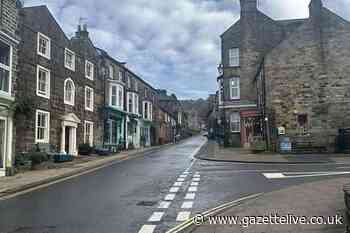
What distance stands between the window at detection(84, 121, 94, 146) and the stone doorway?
2.18m

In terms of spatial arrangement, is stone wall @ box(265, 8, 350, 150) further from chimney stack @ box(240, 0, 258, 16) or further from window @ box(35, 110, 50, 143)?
window @ box(35, 110, 50, 143)

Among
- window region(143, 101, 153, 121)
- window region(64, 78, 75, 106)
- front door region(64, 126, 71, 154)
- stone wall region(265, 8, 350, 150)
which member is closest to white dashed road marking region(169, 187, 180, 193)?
front door region(64, 126, 71, 154)

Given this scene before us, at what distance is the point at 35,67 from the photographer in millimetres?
23188

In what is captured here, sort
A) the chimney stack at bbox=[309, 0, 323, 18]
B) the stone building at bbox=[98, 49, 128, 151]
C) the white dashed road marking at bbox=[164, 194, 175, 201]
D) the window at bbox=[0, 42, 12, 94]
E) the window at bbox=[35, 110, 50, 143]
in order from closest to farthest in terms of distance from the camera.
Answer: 1. the white dashed road marking at bbox=[164, 194, 175, 201]
2. the window at bbox=[0, 42, 12, 94]
3. the window at bbox=[35, 110, 50, 143]
4. the chimney stack at bbox=[309, 0, 323, 18]
5. the stone building at bbox=[98, 49, 128, 151]

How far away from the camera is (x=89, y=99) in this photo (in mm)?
32062

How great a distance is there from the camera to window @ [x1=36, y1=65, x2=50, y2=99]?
2356 centimetres

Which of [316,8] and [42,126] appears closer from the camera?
[42,126]

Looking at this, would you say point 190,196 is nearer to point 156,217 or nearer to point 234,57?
point 156,217

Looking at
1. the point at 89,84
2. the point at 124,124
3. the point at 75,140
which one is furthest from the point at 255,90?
the point at 75,140

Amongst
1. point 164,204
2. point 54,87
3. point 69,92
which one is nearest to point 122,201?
point 164,204

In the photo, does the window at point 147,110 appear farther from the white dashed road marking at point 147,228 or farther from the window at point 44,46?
the white dashed road marking at point 147,228

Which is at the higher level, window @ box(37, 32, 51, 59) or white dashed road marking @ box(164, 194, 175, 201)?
window @ box(37, 32, 51, 59)

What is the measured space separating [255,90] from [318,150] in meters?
13.0

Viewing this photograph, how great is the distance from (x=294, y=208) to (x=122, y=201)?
4.52 m
